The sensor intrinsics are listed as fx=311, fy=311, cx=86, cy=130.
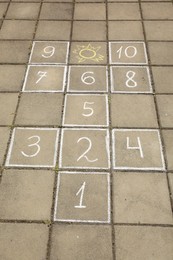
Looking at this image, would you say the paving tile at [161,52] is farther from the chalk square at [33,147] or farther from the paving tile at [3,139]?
the paving tile at [3,139]

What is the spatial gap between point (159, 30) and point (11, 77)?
3.24 meters

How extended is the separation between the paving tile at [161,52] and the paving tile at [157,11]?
1.04 meters

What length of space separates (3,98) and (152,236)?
316 cm

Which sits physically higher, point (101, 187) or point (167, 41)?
point (167, 41)

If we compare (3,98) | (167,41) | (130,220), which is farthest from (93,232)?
(167,41)

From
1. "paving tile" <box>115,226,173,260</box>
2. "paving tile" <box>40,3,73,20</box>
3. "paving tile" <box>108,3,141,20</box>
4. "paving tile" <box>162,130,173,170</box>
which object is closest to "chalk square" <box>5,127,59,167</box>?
"paving tile" <box>115,226,173,260</box>

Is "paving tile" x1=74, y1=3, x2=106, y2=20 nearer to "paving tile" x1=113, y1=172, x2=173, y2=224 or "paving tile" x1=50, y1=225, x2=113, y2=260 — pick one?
"paving tile" x1=113, y1=172, x2=173, y2=224

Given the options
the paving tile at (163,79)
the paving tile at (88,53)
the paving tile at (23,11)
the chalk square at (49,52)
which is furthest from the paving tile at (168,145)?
the paving tile at (23,11)

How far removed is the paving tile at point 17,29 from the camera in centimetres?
638

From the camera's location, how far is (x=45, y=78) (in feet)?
17.9

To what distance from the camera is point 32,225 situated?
144 inches

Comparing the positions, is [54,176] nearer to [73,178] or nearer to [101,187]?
[73,178]

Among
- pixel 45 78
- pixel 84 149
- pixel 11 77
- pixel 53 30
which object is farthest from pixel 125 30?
pixel 84 149

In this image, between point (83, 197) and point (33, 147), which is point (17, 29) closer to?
point (33, 147)
